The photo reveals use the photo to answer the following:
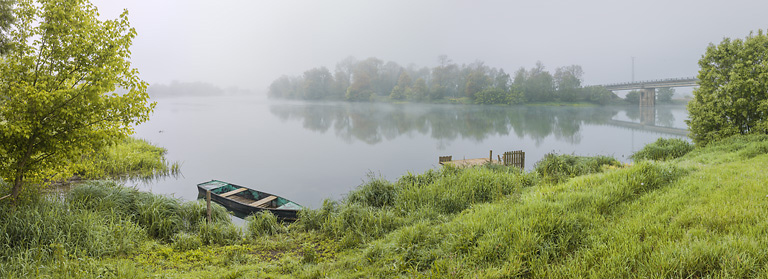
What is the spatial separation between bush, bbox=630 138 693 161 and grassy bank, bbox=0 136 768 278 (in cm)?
849

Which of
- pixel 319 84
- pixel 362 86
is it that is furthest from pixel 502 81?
pixel 319 84

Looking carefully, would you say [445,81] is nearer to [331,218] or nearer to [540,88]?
[540,88]

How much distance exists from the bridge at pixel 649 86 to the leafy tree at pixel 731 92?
53718 mm

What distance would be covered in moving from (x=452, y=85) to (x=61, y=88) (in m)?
102

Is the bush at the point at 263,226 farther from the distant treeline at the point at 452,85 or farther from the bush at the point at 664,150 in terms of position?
the distant treeline at the point at 452,85

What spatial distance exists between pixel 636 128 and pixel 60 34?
2444 inches

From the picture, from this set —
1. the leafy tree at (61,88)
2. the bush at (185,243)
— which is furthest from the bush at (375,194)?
the leafy tree at (61,88)

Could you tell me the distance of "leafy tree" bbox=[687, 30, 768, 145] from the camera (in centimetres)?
1486

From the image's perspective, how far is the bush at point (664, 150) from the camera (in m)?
16.8

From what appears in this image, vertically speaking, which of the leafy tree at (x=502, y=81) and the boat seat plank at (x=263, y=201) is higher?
the leafy tree at (x=502, y=81)

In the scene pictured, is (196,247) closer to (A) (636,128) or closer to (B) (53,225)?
(B) (53,225)

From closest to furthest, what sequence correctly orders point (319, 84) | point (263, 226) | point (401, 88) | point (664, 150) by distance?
point (263, 226) < point (664, 150) < point (401, 88) < point (319, 84)

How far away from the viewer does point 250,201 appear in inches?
588

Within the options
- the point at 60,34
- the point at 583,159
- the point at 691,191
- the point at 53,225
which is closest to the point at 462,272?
the point at 691,191
